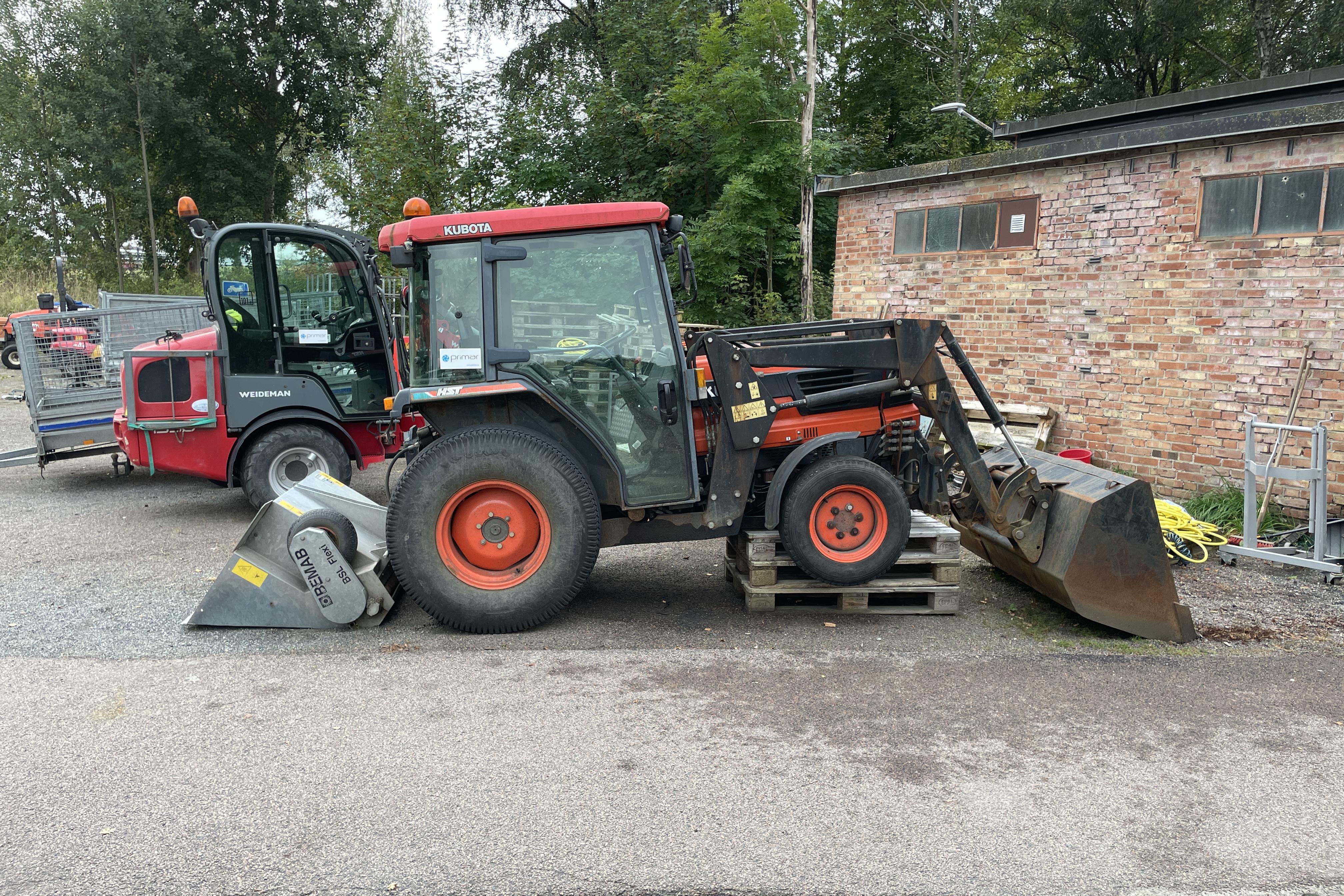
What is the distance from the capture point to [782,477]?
217 inches

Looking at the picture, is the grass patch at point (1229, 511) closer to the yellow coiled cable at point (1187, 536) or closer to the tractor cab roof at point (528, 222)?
the yellow coiled cable at point (1187, 536)

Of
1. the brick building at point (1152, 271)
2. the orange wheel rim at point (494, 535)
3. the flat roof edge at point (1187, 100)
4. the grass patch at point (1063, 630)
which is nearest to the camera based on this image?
Result: the grass patch at point (1063, 630)

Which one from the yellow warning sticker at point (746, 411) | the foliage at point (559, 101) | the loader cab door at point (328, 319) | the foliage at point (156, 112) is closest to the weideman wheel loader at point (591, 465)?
the yellow warning sticker at point (746, 411)

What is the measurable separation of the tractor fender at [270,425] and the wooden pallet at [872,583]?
418 centimetres

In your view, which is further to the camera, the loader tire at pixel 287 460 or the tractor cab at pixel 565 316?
the loader tire at pixel 287 460

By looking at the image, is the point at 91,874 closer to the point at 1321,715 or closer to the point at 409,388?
the point at 409,388

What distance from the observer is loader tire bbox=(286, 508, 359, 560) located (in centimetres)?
529

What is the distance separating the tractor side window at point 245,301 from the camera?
25.9 ft

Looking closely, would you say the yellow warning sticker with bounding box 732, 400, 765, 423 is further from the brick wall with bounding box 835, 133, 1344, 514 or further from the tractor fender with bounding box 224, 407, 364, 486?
the brick wall with bounding box 835, 133, 1344, 514

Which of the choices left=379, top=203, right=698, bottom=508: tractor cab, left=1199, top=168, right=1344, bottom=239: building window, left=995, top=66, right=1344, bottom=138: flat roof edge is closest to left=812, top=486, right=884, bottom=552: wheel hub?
left=379, top=203, right=698, bottom=508: tractor cab

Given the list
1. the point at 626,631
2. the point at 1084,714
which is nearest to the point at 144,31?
the point at 626,631

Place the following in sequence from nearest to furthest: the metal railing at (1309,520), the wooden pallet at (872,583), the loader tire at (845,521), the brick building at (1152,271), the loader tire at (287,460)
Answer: the loader tire at (845,521), the wooden pallet at (872,583), the metal railing at (1309,520), the brick building at (1152,271), the loader tire at (287,460)

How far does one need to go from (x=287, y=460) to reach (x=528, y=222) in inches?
159

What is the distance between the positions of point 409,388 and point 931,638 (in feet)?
10.8
